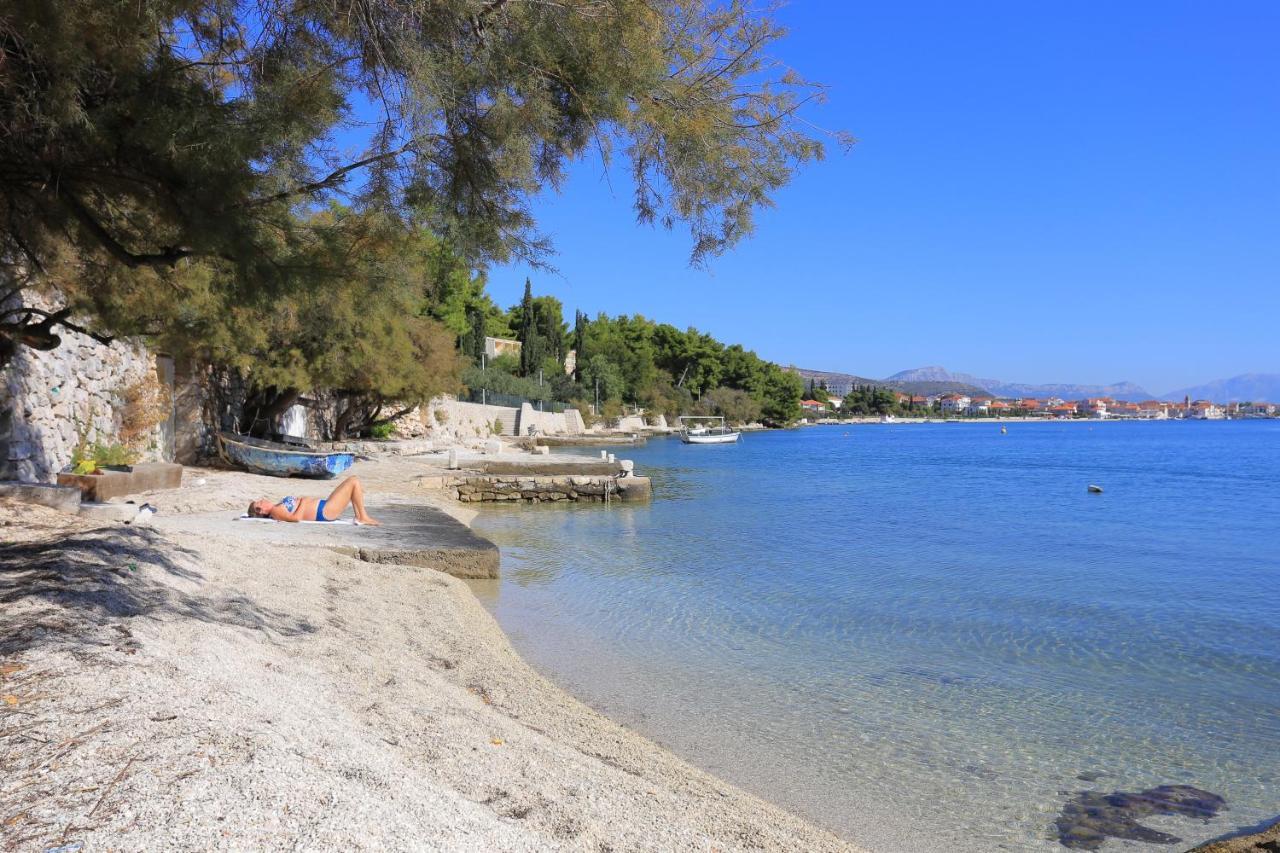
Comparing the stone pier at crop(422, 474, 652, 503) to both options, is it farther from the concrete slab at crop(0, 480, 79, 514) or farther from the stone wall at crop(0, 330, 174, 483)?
the concrete slab at crop(0, 480, 79, 514)

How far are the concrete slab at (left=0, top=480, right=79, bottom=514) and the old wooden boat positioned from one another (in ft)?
27.3

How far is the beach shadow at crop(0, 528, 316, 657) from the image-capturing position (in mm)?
4609

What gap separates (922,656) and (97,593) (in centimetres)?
758

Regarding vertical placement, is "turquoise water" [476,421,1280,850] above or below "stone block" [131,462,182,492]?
below

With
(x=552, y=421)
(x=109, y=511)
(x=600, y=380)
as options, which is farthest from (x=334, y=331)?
(x=600, y=380)

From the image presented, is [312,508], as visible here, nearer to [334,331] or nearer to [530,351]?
[334,331]

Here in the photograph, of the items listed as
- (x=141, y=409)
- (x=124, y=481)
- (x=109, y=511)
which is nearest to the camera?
(x=109, y=511)

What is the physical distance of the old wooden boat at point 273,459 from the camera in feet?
60.1

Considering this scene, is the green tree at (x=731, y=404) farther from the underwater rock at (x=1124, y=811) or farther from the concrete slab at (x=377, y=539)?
the underwater rock at (x=1124, y=811)

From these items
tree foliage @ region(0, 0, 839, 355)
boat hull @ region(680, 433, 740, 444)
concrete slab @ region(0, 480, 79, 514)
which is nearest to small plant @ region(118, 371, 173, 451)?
concrete slab @ region(0, 480, 79, 514)

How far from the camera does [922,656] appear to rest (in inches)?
367

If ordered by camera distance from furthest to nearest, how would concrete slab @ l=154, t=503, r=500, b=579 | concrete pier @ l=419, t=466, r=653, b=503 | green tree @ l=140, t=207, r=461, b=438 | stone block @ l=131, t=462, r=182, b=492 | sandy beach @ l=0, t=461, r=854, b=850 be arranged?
concrete pier @ l=419, t=466, r=653, b=503 → stone block @ l=131, t=462, r=182, b=492 → concrete slab @ l=154, t=503, r=500, b=579 → green tree @ l=140, t=207, r=461, b=438 → sandy beach @ l=0, t=461, r=854, b=850

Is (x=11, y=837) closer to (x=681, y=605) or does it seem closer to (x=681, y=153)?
(x=681, y=153)

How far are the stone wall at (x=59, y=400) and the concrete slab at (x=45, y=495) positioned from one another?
1.54 m
